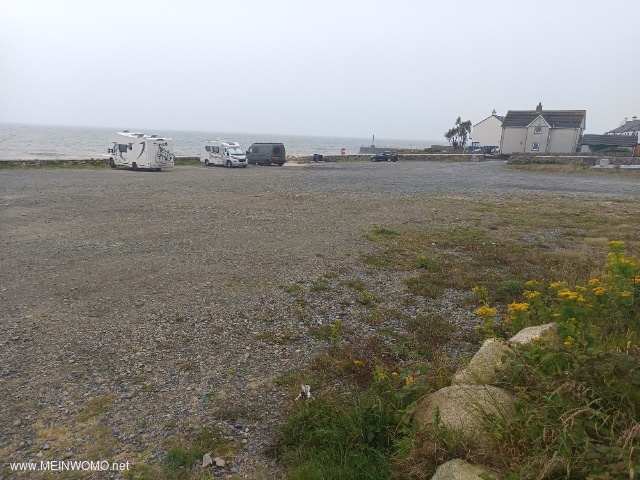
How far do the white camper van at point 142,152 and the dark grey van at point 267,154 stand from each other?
11.8 m

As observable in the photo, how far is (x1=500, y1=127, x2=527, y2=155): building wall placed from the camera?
68312 millimetres

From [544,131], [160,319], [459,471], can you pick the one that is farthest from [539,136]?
[459,471]

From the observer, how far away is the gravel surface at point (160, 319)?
3.95 metres

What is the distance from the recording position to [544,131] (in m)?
66.7

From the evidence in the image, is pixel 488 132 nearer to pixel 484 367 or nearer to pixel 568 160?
pixel 568 160

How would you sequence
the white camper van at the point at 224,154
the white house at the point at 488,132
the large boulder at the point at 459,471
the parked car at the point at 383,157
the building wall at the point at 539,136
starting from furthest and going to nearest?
the white house at the point at 488,132 < the building wall at the point at 539,136 < the parked car at the point at 383,157 < the white camper van at the point at 224,154 < the large boulder at the point at 459,471

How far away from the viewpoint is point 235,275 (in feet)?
27.7

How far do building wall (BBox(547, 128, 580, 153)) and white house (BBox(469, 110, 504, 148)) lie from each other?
22964mm

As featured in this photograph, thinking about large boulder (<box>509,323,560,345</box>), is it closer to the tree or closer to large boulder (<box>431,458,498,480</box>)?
large boulder (<box>431,458,498,480</box>)

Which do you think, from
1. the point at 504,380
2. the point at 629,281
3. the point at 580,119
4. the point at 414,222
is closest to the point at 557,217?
the point at 414,222

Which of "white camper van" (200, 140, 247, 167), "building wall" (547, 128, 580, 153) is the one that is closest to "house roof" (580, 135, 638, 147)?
"building wall" (547, 128, 580, 153)

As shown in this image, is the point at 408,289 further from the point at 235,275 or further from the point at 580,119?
the point at 580,119

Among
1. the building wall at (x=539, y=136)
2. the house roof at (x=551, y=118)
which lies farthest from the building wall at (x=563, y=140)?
the house roof at (x=551, y=118)

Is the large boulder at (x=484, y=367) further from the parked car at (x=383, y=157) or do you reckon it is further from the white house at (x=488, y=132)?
the white house at (x=488, y=132)
